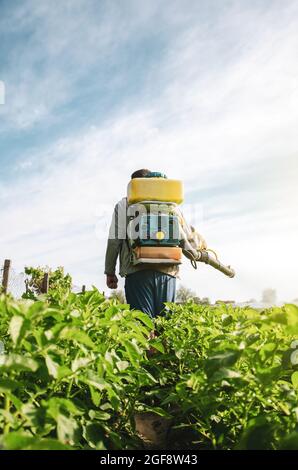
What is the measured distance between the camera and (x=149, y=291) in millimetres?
4621

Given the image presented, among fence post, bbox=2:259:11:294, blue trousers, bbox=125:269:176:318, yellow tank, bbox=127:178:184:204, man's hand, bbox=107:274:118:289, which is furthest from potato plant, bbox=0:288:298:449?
fence post, bbox=2:259:11:294

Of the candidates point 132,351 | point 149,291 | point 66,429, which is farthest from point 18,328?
point 149,291

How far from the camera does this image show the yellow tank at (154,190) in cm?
488

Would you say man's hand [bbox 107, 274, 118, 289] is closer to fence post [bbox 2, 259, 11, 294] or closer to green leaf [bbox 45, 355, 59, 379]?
green leaf [bbox 45, 355, 59, 379]

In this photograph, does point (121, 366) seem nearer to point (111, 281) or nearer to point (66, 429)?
point (66, 429)

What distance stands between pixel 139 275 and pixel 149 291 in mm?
211

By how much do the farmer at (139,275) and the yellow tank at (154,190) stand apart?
21 centimetres

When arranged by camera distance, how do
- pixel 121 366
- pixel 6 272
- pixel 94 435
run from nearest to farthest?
pixel 94 435
pixel 121 366
pixel 6 272

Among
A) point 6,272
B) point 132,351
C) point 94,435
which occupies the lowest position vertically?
point 94,435

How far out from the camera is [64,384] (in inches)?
71.6

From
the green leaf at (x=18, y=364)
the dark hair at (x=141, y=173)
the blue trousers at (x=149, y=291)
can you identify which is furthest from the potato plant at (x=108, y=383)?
the dark hair at (x=141, y=173)

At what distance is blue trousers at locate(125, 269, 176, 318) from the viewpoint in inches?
181
